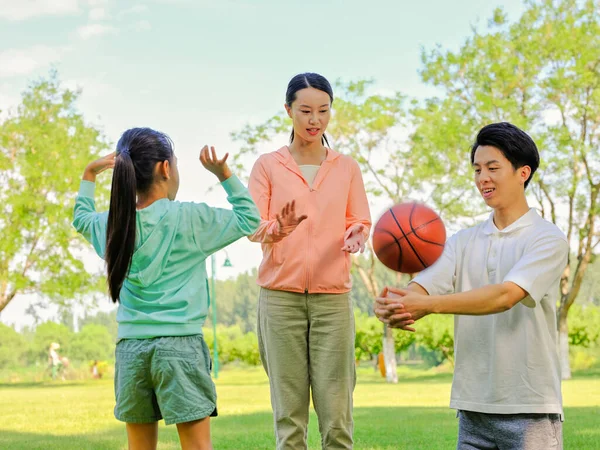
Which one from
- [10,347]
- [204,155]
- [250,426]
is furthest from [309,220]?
[10,347]

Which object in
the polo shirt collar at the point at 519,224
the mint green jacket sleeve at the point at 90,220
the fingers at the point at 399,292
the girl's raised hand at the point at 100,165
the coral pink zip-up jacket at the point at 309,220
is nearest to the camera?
the fingers at the point at 399,292

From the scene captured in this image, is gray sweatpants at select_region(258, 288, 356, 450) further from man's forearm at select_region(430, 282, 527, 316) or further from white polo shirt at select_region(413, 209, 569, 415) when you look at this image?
man's forearm at select_region(430, 282, 527, 316)

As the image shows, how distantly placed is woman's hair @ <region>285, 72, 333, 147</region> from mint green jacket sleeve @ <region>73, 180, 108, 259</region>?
1355mm

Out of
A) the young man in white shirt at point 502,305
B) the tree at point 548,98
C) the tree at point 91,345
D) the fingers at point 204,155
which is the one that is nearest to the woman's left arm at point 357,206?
the fingers at point 204,155

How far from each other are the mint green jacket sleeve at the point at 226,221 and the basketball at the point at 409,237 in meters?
0.69

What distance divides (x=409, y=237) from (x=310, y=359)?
3.76 feet

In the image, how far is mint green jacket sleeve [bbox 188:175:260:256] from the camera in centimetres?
411

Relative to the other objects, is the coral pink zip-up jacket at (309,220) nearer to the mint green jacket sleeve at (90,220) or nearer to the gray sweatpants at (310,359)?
the gray sweatpants at (310,359)

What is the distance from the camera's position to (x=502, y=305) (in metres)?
3.26

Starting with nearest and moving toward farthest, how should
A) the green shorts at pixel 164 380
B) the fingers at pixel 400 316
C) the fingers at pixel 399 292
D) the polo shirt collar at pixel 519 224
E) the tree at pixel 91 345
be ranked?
the fingers at pixel 400 316, the fingers at pixel 399 292, the polo shirt collar at pixel 519 224, the green shorts at pixel 164 380, the tree at pixel 91 345

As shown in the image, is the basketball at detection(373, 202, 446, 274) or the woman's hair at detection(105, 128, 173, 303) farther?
the basketball at detection(373, 202, 446, 274)

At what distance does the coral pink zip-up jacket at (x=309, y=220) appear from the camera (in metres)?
4.82

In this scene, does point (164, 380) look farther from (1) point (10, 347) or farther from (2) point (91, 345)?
(1) point (10, 347)

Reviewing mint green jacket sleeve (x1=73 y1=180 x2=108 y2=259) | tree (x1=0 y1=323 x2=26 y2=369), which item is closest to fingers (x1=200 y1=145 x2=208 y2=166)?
mint green jacket sleeve (x1=73 y1=180 x2=108 y2=259)
